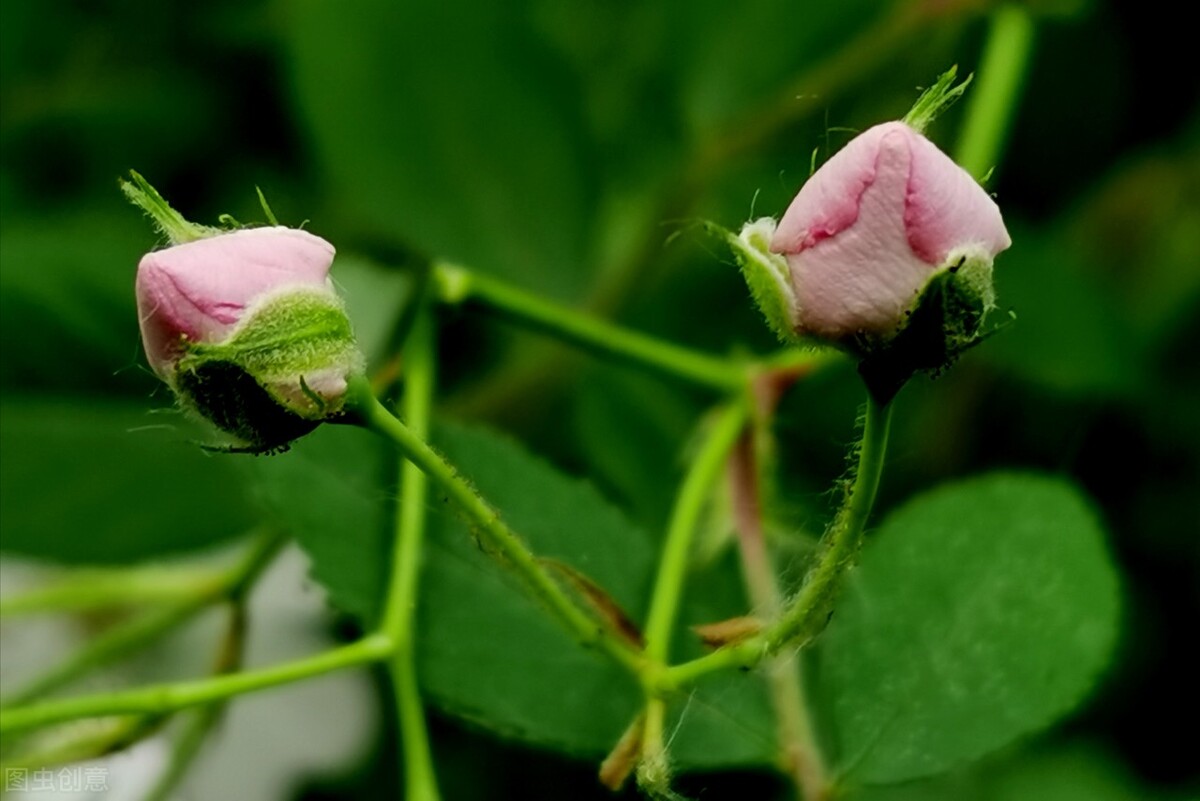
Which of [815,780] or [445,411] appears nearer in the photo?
[815,780]

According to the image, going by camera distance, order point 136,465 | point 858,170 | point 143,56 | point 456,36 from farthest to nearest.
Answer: point 143,56
point 456,36
point 136,465
point 858,170

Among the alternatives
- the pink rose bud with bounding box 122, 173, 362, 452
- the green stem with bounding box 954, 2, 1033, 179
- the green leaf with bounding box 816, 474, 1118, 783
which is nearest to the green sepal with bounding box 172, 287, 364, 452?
the pink rose bud with bounding box 122, 173, 362, 452

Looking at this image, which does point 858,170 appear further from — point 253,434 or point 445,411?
point 445,411

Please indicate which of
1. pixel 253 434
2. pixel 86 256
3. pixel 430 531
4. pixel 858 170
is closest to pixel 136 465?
pixel 86 256

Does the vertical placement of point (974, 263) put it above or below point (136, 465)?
above

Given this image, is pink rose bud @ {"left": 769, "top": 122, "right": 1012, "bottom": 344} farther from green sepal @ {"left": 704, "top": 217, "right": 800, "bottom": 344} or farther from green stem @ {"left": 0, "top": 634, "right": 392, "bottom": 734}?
green stem @ {"left": 0, "top": 634, "right": 392, "bottom": 734}

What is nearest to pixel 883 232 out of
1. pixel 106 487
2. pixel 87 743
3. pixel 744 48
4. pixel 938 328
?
pixel 938 328

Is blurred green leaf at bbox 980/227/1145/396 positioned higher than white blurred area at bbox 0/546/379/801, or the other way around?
blurred green leaf at bbox 980/227/1145/396
